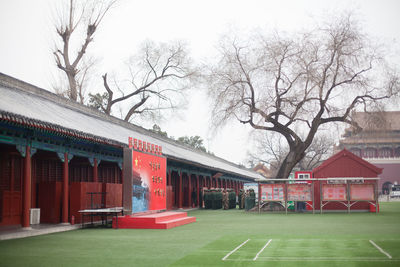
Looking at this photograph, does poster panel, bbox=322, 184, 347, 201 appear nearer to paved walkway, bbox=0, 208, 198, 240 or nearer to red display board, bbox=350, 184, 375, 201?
red display board, bbox=350, 184, 375, 201

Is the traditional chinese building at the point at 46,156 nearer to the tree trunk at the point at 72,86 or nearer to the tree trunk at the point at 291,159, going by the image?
the tree trunk at the point at 291,159

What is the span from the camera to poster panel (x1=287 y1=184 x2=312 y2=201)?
85.3 ft

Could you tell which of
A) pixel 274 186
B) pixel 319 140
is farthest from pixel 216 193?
pixel 319 140

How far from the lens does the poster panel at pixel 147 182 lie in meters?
17.2

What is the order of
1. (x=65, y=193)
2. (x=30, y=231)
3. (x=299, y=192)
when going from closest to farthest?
(x=30, y=231) → (x=65, y=193) → (x=299, y=192)

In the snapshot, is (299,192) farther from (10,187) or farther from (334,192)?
(10,187)

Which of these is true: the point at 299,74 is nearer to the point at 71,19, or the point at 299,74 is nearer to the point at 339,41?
the point at 339,41

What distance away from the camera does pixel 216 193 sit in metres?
33.3

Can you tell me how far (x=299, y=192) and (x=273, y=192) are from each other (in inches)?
53.9

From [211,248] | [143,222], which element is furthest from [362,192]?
[211,248]

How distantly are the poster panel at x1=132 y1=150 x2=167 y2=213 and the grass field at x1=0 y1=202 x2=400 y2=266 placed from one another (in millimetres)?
2412

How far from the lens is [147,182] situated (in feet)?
60.1

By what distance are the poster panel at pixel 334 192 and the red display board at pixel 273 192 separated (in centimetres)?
214

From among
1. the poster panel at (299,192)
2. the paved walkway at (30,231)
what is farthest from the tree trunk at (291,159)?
the paved walkway at (30,231)
